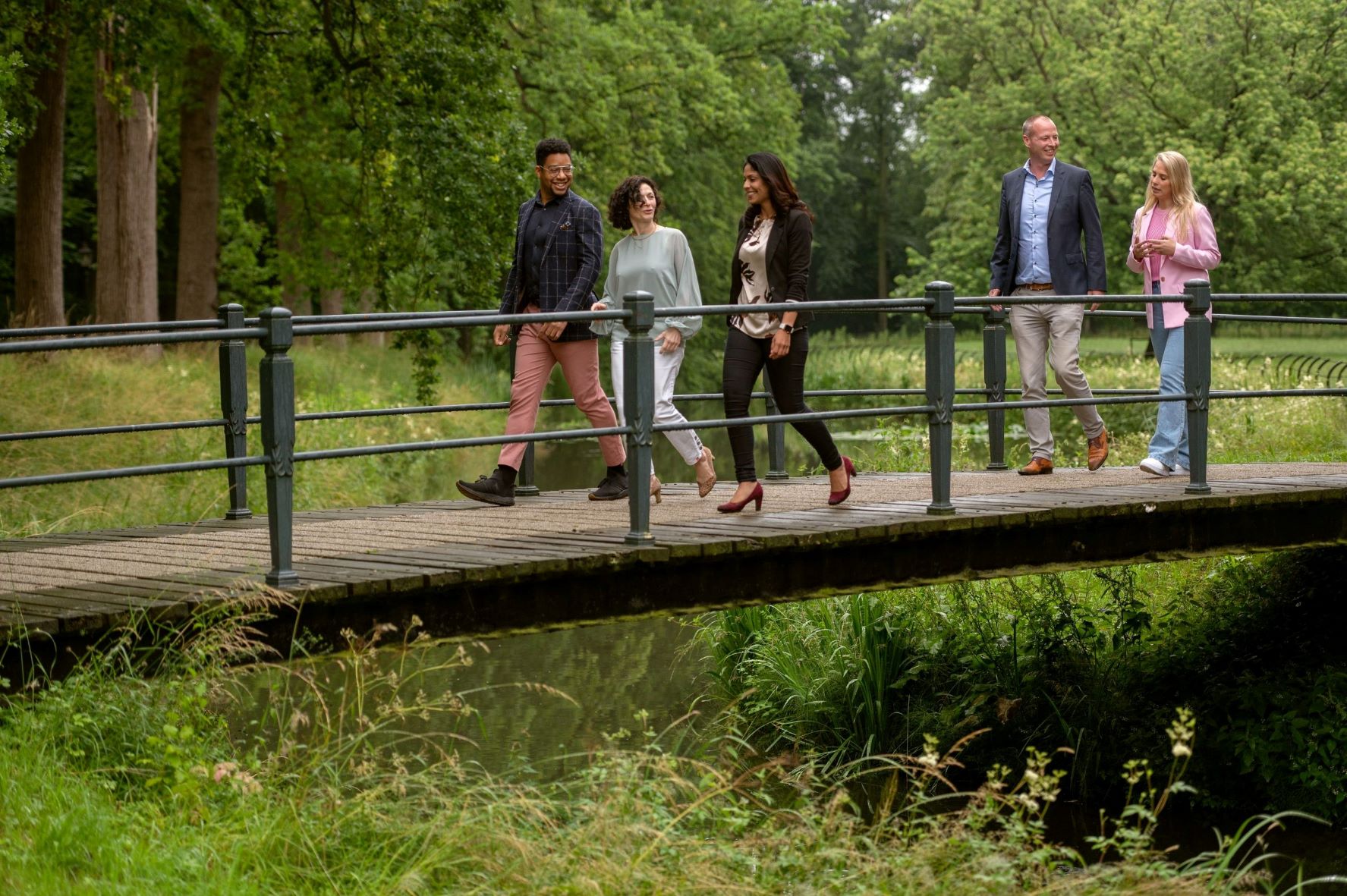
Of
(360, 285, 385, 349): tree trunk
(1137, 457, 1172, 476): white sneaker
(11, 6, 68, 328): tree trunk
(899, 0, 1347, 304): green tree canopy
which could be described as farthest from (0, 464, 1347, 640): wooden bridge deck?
(899, 0, 1347, 304): green tree canopy

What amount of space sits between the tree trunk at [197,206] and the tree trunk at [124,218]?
1.56 m

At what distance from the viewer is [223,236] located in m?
30.6

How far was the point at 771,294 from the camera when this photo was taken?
7652 mm

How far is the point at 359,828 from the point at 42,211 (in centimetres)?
1335

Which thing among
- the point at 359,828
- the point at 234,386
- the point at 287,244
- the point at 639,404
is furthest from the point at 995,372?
the point at 287,244

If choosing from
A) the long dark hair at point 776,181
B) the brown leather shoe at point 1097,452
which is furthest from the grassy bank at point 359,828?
the brown leather shoe at point 1097,452

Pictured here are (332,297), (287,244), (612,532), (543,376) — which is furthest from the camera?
(332,297)

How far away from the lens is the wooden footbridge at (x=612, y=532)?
249 inches

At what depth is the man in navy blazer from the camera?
28.7 ft

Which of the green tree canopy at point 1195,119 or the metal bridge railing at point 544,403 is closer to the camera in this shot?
the metal bridge railing at point 544,403

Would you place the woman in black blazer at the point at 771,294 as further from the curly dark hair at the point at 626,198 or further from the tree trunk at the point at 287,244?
the tree trunk at the point at 287,244

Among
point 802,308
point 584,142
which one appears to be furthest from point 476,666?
point 584,142

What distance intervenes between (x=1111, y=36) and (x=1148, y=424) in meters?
17.6

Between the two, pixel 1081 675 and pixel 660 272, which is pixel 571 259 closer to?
pixel 660 272
